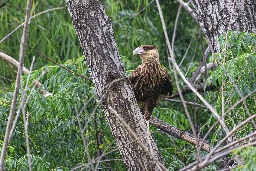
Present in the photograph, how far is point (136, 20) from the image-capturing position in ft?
28.2

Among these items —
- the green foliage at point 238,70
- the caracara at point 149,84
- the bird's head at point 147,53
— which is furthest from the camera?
the bird's head at point 147,53

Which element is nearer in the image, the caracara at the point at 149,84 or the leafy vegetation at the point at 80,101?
the leafy vegetation at the point at 80,101

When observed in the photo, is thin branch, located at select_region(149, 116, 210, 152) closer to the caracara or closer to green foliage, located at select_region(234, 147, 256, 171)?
the caracara

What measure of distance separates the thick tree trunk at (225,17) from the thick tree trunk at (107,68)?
132cm

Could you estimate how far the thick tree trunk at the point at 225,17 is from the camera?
16.5ft

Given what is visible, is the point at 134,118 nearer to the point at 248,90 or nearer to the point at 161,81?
the point at 248,90

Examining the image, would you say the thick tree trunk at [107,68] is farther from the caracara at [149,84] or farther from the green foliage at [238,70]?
the caracara at [149,84]

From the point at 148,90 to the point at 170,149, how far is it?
0.69 meters

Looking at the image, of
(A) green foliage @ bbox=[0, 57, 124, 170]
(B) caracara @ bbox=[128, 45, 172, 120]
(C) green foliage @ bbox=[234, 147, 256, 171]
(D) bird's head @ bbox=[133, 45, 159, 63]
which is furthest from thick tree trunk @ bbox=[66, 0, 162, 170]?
(D) bird's head @ bbox=[133, 45, 159, 63]

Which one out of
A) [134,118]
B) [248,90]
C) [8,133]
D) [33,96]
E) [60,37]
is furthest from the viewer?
[60,37]

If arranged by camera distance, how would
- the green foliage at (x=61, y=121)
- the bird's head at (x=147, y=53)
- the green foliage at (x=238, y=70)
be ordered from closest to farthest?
1. the green foliage at (x=238, y=70)
2. the green foliage at (x=61, y=121)
3. the bird's head at (x=147, y=53)

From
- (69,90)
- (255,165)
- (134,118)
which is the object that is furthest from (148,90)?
(255,165)

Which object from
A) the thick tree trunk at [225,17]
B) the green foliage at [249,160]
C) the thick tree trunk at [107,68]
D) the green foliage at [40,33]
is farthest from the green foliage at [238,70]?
the green foliage at [40,33]

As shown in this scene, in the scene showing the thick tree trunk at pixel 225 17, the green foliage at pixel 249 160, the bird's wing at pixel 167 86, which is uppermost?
the thick tree trunk at pixel 225 17
